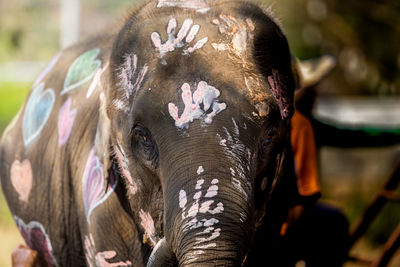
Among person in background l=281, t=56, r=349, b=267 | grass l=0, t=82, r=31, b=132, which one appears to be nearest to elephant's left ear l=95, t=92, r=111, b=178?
person in background l=281, t=56, r=349, b=267

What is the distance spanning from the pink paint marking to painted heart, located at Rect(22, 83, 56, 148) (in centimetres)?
113

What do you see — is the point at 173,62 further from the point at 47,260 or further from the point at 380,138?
the point at 380,138

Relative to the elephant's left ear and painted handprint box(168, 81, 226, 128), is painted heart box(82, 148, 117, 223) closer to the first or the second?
the elephant's left ear

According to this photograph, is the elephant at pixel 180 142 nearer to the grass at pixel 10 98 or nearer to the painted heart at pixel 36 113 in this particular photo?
the painted heart at pixel 36 113

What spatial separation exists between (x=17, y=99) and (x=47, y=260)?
28.6ft

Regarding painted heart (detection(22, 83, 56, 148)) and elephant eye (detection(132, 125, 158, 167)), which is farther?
painted heart (detection(22, 83, 56, 148))

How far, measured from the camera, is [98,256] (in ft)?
10.6

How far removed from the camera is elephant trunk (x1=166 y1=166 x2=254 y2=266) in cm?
237

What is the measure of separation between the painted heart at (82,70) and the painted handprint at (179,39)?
81 centimetres

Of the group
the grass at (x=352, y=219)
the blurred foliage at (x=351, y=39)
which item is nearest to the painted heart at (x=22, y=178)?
the grass at (x=352, y=219)

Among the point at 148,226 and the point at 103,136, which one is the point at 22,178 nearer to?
the point at 103,136

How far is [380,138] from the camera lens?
15.6ft

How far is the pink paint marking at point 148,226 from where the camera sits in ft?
9.50

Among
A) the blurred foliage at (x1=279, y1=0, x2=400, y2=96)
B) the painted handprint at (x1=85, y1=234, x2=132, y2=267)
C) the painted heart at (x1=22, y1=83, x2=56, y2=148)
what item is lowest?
the blurred foliage at (x1=279, y1=0, x2=400, y2=96)
